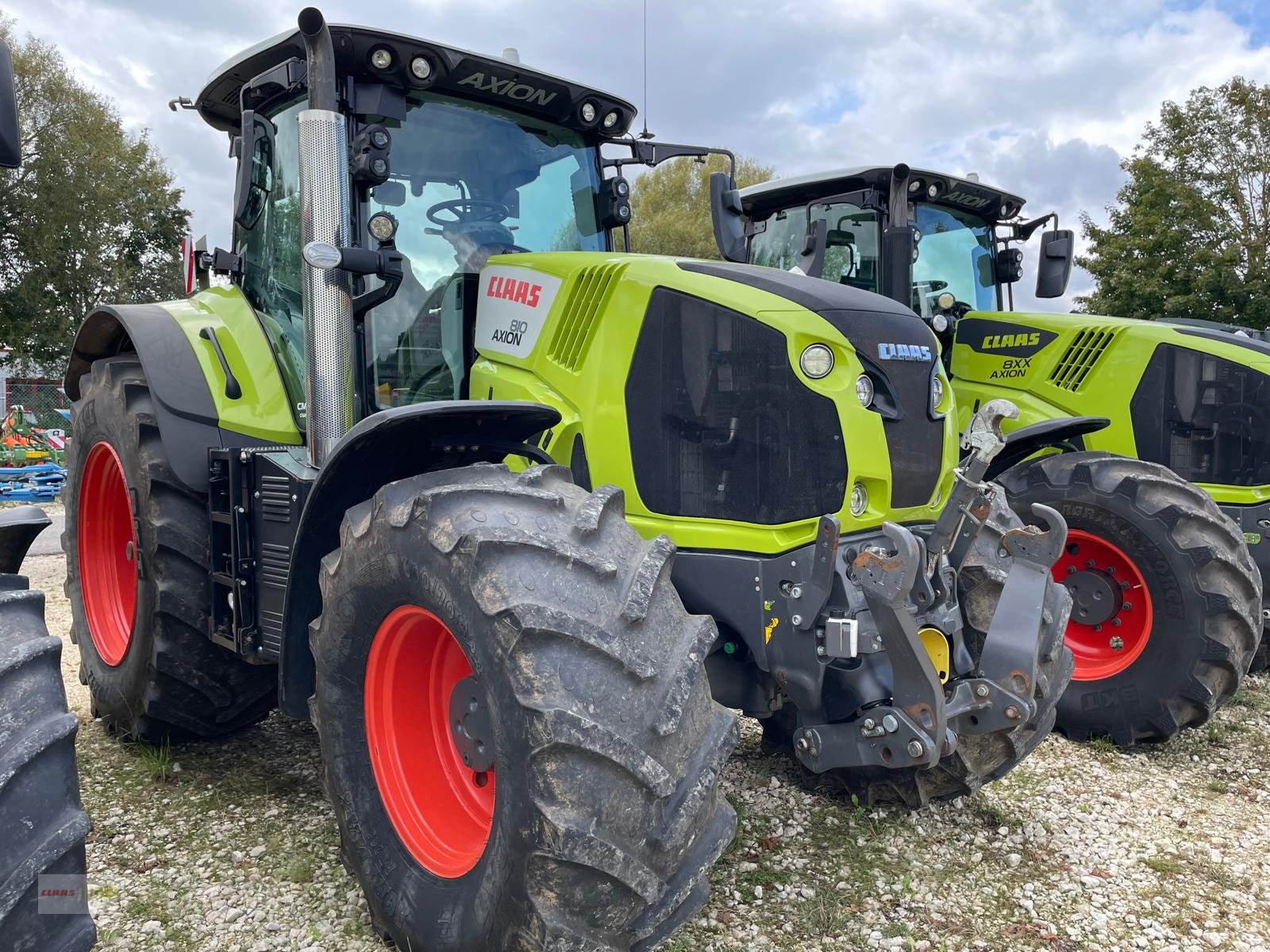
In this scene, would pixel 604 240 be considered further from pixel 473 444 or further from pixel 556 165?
pixel 473 444

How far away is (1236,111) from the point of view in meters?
20.1

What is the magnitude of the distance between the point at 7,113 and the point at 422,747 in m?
1.71

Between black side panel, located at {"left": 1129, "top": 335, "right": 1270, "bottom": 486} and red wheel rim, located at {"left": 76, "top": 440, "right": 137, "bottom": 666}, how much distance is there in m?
4.99

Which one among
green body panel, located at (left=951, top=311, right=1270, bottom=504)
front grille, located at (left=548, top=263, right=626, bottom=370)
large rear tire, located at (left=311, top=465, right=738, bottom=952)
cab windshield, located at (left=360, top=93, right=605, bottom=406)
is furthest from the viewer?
green body panel, located at (left=951, top=311, right=1270, bottom=504)

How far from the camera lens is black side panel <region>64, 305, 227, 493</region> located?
3.34 metres

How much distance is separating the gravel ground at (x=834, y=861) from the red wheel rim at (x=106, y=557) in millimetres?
453

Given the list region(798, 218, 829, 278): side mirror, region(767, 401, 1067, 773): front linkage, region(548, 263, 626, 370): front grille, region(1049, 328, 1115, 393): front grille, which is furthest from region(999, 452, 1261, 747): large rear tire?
region(548, 263, 626, 370): front grille

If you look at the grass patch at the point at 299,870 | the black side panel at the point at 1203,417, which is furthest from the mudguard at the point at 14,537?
the black side panel at the point at 1203,417

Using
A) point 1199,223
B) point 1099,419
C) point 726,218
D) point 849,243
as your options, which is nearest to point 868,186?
point 849,243

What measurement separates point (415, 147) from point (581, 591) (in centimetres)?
185

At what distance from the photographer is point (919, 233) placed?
239 inches

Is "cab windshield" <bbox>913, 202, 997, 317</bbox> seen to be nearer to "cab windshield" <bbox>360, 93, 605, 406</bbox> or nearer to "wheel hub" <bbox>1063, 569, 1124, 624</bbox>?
"wheel hub" <bbox>1063, 569, 1124, 624</bbox>

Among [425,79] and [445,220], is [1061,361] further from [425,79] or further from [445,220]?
[425,79]

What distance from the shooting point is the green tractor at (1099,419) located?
13.7 ft
